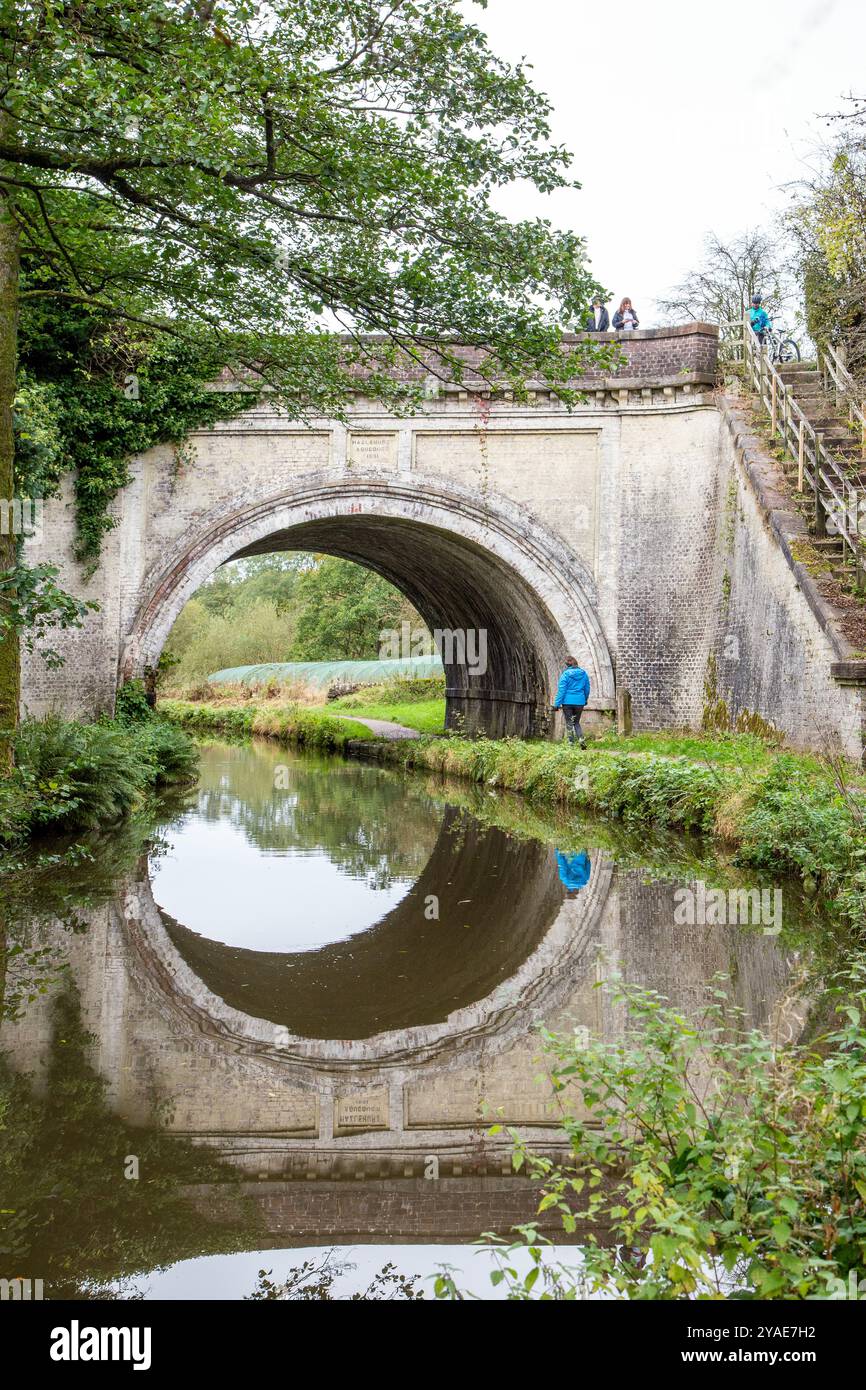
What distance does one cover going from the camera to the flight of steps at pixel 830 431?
44.9 ft

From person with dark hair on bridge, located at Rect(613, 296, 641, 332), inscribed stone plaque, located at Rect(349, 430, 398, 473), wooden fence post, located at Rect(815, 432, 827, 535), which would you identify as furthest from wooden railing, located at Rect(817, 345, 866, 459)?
inscribed stone plaque, located at Rect(349, 430, 398, 473)

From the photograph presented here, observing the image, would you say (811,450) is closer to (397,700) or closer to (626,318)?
(626,318)

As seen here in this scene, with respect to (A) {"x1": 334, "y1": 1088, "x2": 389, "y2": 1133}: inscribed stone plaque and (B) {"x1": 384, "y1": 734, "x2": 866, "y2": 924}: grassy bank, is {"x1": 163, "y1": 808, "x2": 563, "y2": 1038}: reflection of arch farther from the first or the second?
(B) {"x1": 384, "y1": 734, "x2": 866, "y2": 924}: grassy bank

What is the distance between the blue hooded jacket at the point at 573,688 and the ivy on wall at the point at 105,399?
594cm

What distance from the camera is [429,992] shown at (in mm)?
6230

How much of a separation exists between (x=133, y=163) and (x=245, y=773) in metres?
14.5

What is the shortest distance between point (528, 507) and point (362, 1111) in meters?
14.5

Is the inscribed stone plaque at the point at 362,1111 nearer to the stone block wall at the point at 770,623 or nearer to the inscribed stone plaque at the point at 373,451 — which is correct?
the stone block wall at the point at 770,623

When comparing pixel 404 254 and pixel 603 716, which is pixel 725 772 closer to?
pixel 404 254

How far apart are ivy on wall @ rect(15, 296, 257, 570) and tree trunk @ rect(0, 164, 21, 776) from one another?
5650 mm

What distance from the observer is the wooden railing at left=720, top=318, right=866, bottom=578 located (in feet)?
44.0

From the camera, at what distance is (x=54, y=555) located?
16672 mm
